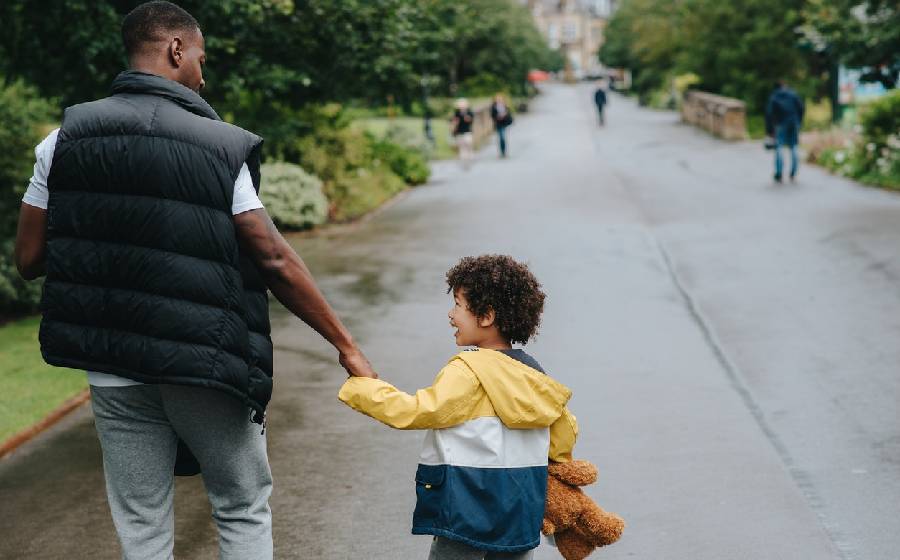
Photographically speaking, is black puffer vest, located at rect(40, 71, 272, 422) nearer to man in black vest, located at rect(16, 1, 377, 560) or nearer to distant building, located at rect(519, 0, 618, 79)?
man in black vest, located at rect(16, 1, 377, 560)

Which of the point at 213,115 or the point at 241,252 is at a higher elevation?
the point at 213,115

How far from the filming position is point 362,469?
19.9ft

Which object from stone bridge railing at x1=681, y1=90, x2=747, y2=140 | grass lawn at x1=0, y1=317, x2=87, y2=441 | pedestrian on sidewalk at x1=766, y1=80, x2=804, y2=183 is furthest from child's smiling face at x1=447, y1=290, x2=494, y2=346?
stone bridge railing at x1=681, y1=90, x2=747, y2=140

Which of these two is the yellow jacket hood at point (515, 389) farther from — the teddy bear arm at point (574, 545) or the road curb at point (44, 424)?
the road curb at point (44, 424)

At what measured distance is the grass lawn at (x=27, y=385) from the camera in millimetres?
7340

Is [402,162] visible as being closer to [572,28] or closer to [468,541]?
[468,541]

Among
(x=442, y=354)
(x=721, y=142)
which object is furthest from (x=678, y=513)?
(x=721, y=142)

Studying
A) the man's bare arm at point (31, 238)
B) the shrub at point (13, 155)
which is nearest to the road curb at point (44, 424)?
the man's bare arm at point (31, 238)

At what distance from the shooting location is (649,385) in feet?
25.3

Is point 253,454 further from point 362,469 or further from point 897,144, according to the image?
point 897,144

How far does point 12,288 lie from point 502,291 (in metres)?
8.30

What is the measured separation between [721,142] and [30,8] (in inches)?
919

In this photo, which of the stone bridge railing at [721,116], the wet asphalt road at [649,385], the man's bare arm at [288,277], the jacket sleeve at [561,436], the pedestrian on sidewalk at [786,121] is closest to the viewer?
the man's bare arm at [288,277]

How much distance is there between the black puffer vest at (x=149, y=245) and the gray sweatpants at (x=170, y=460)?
10 centimetres
